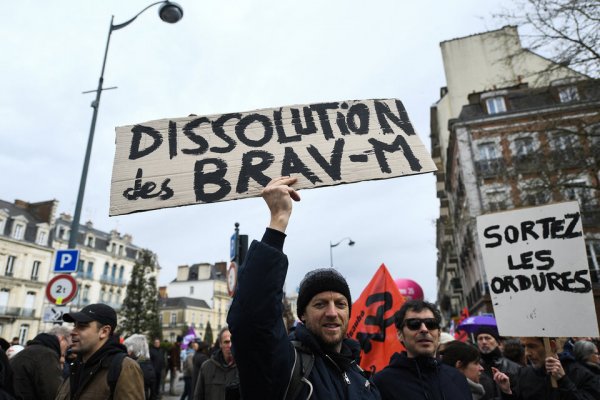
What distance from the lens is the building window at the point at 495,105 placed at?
2714 centimetres

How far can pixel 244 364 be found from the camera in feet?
4.76

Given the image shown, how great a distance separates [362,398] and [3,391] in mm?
2783

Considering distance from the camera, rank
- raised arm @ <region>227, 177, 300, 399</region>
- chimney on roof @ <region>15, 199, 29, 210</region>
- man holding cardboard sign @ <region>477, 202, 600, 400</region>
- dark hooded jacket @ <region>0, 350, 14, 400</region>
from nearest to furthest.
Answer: raised arm @ <region>227, 177, 300, 399</region> → dark hooded jacket @ <region>0, 350, 14, 400</region> → man holding cardboard sign @ <region>477, 202, 600, 400</region> → chimney on roof @ <region>15, 199, 29, 210</region>

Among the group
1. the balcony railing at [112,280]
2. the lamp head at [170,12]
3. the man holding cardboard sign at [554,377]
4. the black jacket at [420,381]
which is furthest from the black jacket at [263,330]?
the balcony railing at [112,280]

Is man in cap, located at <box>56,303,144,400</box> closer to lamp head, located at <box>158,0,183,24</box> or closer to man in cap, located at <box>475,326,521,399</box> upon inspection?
man in cap, located at <box>475,326,521,399</box>

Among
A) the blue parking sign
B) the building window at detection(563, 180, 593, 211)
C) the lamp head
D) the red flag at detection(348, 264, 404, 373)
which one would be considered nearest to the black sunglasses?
the red flag at detection(348, 264, 404, 373)

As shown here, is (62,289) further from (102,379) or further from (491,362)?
(491,362)

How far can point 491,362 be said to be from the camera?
4680mm

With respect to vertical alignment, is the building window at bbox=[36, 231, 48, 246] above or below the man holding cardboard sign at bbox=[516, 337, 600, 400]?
above

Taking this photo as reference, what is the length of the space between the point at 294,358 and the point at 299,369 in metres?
0.05

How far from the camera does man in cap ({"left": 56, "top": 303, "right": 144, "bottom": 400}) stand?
2.85 m

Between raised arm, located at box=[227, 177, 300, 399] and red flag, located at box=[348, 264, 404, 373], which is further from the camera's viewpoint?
red flag, located at box=[348, 264, 404, 373]

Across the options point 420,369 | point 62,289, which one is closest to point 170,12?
point 62,289

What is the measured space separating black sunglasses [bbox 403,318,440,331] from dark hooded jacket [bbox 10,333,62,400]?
3.28m
